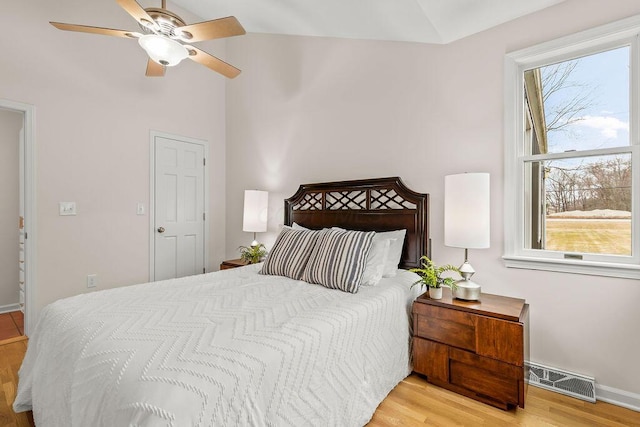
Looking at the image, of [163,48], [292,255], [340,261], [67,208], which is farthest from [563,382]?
[67,208]

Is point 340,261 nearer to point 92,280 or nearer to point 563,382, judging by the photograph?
point 563,382

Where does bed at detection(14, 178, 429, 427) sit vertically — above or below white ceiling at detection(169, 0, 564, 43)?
below

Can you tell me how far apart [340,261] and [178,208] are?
2.58m

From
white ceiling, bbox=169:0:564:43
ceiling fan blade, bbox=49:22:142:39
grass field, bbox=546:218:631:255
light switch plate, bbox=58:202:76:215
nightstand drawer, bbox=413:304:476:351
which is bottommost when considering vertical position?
nightstand drawer, bbox=413:304:476:351

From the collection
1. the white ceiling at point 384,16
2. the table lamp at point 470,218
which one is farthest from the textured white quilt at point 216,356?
the white ceiling at point 384,16

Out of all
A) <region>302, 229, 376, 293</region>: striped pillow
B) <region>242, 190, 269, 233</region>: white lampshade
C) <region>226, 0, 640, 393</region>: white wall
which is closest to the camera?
<region>226, 0, 640, 393</region>: white wall

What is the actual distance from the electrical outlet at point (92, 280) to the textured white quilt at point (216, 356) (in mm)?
1583

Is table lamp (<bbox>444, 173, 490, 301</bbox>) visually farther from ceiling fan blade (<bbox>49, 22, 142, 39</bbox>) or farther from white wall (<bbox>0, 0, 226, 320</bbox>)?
white wall (<bbox>0, 0, 226, 320</bbox>)

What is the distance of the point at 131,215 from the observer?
345 centimetres

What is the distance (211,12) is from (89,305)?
3641 millimetres

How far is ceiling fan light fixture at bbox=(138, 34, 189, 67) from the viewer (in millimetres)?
1779

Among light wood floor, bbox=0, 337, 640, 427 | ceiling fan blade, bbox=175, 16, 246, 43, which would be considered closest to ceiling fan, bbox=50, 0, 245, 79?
ceiling fan blade, bbox=175, 16, 246, 43

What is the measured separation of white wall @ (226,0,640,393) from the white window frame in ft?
0.19

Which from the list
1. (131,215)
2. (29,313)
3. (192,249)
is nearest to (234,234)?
(192,249)
